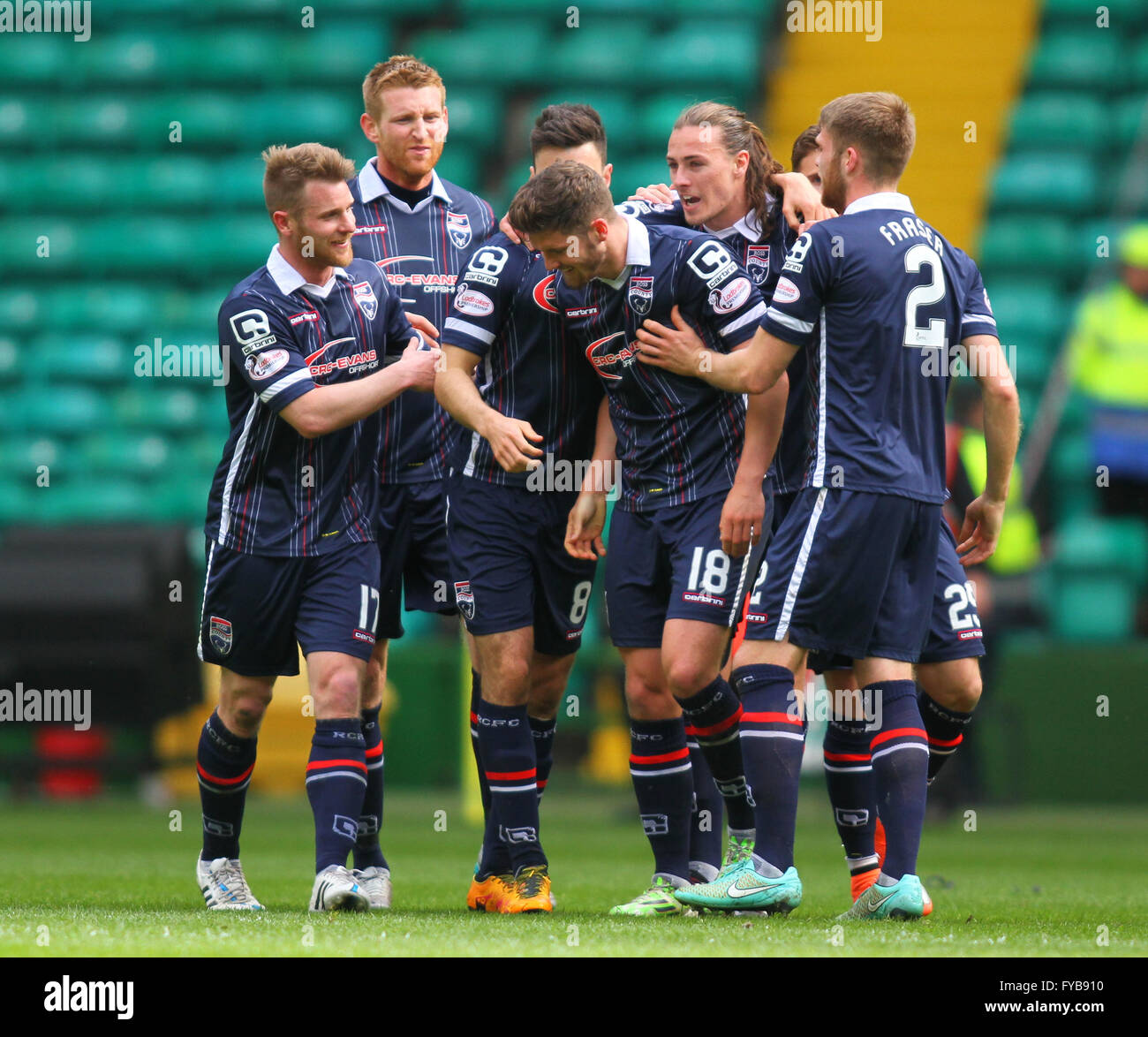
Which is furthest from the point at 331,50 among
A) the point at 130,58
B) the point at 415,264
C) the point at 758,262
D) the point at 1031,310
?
the point at 758,262

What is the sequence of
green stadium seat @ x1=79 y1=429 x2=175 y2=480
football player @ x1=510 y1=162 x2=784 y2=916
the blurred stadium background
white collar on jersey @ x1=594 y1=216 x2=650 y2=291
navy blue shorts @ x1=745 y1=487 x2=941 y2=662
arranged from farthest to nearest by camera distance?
green stadium seat @ x1=79 y1=429 x2=175 y2=480, the blurred stadium background, white collar on jersey @ x1=594 y1=216 x2=650 y2=291, football player @ x1=510 y1=162 x2=784 y2=916, navy blue shorts @ x1=745 y1=487 x2=941 y2=662

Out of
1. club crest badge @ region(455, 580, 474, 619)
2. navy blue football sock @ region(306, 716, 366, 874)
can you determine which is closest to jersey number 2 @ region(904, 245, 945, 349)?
club crest badge @ region(455, 580, 474, 619)

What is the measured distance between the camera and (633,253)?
4.46 m

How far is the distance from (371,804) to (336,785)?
2.48 ft

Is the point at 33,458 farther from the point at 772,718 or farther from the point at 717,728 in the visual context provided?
the point at 772,718

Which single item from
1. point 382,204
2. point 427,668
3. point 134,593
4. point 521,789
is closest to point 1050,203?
point 427,668

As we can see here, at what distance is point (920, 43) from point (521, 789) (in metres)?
10.9

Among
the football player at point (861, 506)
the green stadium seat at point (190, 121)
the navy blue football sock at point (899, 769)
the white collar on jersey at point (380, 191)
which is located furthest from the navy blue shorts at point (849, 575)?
the green stadium seat at point (190, 121)

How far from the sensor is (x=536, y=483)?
15.5 feet

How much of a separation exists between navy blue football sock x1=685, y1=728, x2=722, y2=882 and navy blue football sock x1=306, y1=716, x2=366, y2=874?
0.93 m

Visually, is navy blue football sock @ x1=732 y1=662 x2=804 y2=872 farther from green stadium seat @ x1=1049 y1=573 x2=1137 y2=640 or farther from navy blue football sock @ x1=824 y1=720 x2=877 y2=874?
green stadium seat @ x1=1049 y1=573 x2=1137 y2=640

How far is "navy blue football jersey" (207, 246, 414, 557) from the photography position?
455 cm

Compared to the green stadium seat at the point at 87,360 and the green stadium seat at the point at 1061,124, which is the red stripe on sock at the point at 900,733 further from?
the green stadium seat at the point at 1061,124

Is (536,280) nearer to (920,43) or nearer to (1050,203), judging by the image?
(1050,203)
